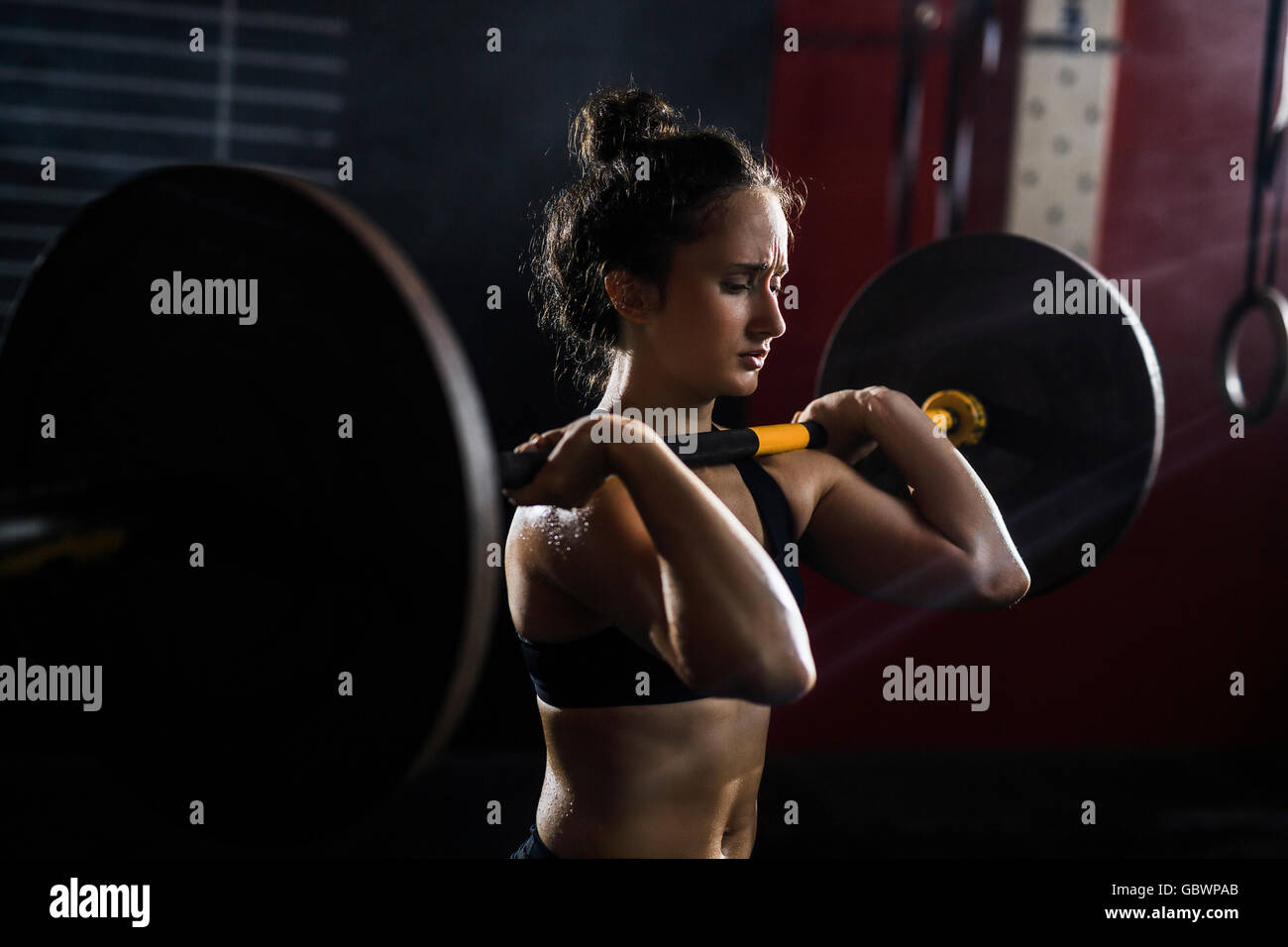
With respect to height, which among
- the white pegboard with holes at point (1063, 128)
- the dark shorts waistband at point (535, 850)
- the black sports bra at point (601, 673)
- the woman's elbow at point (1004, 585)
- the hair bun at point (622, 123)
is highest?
the white pegboard with holes at point (1063, 128)

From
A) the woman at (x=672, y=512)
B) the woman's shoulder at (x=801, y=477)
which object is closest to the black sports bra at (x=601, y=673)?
the woman at (x=672, y=512)

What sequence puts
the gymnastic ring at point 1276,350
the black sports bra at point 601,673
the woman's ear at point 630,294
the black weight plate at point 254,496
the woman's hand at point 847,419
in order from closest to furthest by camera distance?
the black weight plate at point 254,496 → the black sports bra at point 601,673 → the woman's ear at point 630,294 → the woman's hand at point 847,419 → the gymnastic ring at point 1276,350

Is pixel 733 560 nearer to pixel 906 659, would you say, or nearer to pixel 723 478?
pixel 723 478

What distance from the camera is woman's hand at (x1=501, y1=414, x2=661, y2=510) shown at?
940 millimetres

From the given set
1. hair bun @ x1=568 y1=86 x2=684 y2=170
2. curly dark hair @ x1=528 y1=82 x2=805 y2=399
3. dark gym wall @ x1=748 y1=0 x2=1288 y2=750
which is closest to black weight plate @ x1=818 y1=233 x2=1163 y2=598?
curly dark hair @ x1=528 y1=82 x2=805 y2=399

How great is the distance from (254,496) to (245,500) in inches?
0.5

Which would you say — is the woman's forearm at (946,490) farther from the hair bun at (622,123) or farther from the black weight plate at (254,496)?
the black weight plate at (254,496)

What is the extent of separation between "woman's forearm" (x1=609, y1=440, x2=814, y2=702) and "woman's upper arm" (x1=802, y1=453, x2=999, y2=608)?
0.41 meters

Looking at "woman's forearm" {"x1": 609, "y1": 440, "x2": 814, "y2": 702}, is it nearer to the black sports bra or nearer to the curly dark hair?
the black sports bra

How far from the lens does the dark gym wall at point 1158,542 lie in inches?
119

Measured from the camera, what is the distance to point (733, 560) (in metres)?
0.91

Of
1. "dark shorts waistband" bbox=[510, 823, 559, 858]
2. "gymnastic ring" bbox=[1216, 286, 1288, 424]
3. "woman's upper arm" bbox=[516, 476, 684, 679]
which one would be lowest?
"dark shorts waistband" bbox=[510, 823, 559, 858]

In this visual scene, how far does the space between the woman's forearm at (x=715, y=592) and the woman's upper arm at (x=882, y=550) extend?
0.41m
